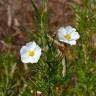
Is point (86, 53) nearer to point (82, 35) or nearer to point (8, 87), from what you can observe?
point (82, 35)

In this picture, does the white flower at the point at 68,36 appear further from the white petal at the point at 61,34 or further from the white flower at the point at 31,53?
the white flower at the point at 31,53

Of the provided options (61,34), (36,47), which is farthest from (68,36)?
(36,47)

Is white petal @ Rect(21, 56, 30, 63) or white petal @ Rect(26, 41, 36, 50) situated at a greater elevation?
→ white petal @ Rect(26, 41, 36, 50)

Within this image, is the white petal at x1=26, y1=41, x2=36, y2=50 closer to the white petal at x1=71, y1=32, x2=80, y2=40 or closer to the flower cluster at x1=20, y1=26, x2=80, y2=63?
the flower cluster at x1=20, y1=26, x2=80, y2=63

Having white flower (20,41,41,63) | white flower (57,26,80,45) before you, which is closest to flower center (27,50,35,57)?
white flower (20,41,41,63)

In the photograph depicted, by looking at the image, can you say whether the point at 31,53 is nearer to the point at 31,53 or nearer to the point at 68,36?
the point at 31,53

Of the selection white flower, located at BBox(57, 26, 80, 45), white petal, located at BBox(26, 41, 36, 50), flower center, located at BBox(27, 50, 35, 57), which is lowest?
flower center, located at BBox(27, 50, 35, 57)

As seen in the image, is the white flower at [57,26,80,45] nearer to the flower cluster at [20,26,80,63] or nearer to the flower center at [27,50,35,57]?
the flower cluster at [20,26,80,63]

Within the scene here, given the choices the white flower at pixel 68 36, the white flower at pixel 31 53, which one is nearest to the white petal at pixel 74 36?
the white flower at pixel 68 36

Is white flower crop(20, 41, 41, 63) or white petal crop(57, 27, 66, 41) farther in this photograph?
white petal crop(57, 27, 66, 41)
